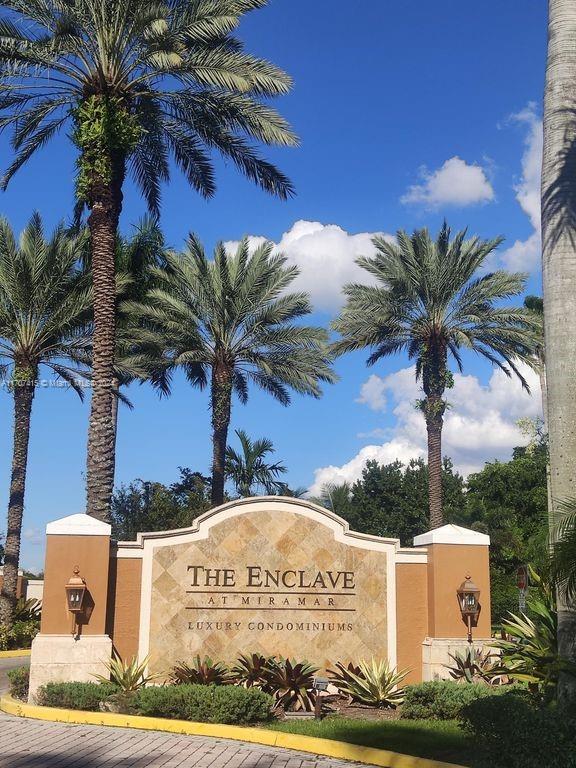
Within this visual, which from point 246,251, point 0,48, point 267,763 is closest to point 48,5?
point 0,48

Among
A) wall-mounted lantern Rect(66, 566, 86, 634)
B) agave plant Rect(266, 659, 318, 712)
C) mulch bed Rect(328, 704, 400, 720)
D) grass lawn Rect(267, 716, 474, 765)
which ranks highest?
wall-mounted lantern Rect(66, 566, 86, 634)

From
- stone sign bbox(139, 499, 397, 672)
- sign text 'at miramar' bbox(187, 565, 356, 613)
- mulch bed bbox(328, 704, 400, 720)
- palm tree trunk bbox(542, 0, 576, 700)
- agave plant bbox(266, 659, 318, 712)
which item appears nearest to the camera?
palm tree trunk bbox(542, 0, 576, 700)

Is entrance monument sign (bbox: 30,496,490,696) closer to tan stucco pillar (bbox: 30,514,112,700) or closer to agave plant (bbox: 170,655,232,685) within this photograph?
tan stucco pillar (bbox: 30,514,112,700)

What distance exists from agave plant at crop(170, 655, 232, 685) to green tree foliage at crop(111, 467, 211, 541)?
56.4 feet

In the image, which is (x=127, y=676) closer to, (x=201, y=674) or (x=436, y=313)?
(x=201, y=674)

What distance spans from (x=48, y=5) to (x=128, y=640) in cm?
1334

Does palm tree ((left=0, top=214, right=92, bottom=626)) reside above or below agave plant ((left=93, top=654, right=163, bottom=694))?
above

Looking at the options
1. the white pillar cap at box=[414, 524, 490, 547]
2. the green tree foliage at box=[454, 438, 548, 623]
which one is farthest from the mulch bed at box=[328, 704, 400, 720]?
the green tree foliage at box=[454, 438, 548, 623]

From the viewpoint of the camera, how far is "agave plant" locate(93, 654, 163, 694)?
13.9m

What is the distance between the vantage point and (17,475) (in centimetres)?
2691

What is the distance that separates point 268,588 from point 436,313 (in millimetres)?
16382

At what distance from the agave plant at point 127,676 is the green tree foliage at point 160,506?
55.6ft

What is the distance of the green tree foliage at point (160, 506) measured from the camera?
3697 centimetres

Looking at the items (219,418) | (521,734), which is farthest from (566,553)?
(219,418)
